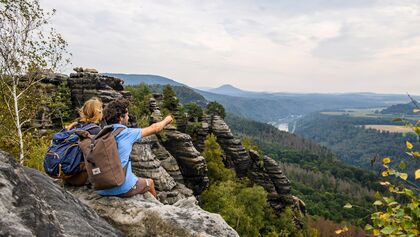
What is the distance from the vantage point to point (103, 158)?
6543 mm

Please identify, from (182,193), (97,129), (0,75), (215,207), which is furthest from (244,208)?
(97,129)

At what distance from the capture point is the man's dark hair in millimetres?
7004

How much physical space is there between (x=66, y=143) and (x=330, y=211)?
340ft

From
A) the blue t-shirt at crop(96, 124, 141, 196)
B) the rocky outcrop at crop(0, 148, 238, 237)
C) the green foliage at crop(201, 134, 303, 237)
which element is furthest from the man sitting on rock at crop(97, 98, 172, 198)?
the green foliage at crop(201, 134, 303, 237)

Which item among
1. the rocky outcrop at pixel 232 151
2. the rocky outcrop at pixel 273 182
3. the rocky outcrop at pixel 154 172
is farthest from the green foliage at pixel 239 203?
the rocky outcrop at pixel 154 172

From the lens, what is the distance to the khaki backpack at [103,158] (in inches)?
257

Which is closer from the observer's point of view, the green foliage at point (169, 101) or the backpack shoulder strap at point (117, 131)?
the backpack shoulder strap at point (117, 131)

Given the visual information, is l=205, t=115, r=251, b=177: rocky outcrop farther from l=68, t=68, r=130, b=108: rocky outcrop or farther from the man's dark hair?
the man's dark hair

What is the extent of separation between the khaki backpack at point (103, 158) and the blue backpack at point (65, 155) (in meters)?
0.36

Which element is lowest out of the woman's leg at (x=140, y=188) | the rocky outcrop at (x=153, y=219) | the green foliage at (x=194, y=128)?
the green foliage at (x=194, y=128)

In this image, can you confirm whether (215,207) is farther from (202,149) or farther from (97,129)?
(97,129)

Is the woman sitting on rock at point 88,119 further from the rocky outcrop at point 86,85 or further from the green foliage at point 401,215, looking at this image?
the rocky outcrop at point 86,85

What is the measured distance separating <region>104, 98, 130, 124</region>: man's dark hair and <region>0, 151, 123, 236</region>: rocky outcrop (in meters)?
1.70

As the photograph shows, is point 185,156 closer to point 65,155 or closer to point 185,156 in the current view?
point 185,156
